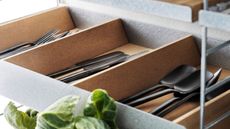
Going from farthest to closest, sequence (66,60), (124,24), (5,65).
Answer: (124,24)
(66,60)
(5,65)

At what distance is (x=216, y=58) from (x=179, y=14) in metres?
0.49

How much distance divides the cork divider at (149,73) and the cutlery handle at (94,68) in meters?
0.10

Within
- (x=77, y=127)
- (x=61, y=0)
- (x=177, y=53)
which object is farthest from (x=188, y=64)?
(x=61, y=0)

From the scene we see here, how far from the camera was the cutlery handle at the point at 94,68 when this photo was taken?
3.90 feet

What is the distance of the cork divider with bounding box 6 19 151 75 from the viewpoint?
128 cm

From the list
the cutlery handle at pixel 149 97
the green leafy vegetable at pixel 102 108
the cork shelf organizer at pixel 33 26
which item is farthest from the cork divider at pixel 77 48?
the green leafy vegetable at pixel 102 108

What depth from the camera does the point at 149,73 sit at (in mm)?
1197

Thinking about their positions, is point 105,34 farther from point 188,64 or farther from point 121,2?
point 121,2

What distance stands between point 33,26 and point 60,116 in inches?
29.4

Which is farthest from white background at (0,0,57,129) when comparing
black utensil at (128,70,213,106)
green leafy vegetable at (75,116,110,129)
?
green leafy vegetable at (75,116,110,129)

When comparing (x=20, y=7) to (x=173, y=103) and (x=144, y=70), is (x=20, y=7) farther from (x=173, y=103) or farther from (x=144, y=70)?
(x=173, y=103)

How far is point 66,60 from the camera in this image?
1359 millimetres

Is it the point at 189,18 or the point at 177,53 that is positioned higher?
the point at 189,18

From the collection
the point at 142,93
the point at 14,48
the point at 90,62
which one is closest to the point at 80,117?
the point at 142,93
